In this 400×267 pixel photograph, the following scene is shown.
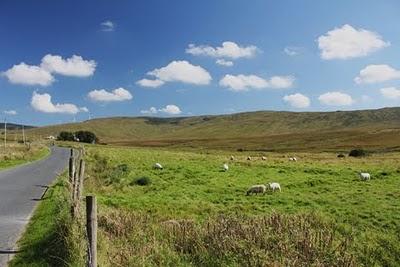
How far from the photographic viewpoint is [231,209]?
24.5 m

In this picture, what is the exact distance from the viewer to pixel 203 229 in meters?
14.3

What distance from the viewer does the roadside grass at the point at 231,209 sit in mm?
12727

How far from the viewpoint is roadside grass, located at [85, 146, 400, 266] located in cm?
1273

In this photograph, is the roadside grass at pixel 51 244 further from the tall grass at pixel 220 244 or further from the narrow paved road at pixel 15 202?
the tall grass at pixel 220 244

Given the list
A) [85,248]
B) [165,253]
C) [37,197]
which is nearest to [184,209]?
[37,197]

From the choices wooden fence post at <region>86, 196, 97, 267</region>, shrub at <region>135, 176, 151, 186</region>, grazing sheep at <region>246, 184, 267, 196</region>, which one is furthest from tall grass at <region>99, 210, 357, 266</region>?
shrub at <region>135, 176, 151, 186</region>

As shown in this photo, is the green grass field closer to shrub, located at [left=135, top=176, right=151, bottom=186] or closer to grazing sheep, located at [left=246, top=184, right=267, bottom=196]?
shrub, located at [left=135, top=176, right=151, bottom=186]

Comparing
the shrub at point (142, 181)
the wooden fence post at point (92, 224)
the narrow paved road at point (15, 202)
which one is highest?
the wooden fence post at point (92, 224)

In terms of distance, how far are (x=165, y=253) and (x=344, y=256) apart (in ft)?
15.0

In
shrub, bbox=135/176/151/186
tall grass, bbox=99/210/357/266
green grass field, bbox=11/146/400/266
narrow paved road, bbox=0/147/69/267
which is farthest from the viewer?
shrub, bbox=135/176/151/186

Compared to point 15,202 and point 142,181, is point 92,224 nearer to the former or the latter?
point 15,202

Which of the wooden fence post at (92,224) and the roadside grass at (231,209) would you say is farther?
the roadside grass at (231,209)

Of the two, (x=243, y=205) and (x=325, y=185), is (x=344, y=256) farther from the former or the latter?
(x=325, y=185)

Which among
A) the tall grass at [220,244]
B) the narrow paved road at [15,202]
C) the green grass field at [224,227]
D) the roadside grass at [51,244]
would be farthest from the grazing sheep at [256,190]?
the roadside grass at [51,244]
